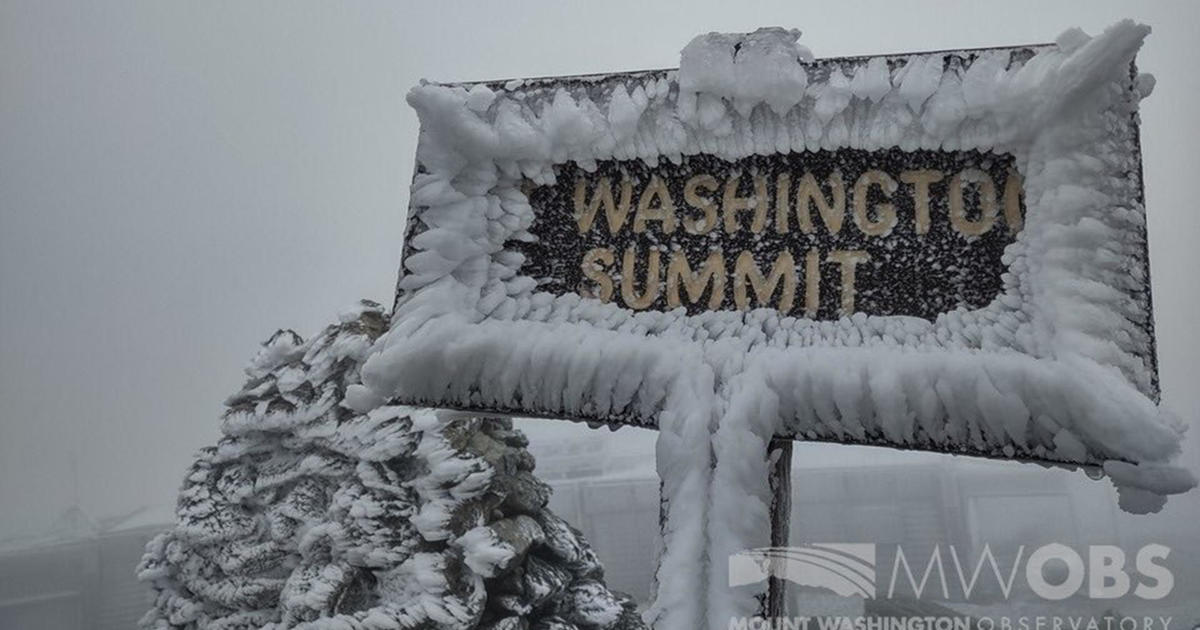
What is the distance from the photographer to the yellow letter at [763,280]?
755mm

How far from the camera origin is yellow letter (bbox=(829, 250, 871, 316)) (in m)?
0.73

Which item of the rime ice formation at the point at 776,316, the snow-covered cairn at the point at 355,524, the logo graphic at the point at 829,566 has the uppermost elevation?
the rime ice formation at the point at 776,316

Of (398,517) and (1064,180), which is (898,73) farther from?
(398,517)

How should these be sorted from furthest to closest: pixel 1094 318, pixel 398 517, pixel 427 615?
pixel 398 517
pixel 427 615
pixel 1094 318

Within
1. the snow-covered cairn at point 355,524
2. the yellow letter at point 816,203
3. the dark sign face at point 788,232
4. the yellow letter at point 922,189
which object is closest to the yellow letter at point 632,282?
the dark sign face at point 788,232

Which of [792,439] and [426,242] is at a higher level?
[426,242]

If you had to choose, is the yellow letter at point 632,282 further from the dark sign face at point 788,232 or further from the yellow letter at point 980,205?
the yellow letter at point 980,205

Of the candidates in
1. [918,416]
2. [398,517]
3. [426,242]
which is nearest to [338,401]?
[398,517]

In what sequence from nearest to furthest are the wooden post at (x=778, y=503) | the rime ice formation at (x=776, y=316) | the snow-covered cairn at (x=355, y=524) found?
the rime ice formation at (x=776, y=316)
the wooden post at (x=778, y=503)
the snow-covered cairn at (x=355, y=524)

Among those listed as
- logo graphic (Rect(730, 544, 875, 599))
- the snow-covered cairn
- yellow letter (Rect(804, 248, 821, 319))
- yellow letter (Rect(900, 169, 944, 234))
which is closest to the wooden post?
logo graphic (Rect(730, 544, 875, 599))

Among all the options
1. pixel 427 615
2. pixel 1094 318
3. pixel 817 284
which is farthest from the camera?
pixel 427 615

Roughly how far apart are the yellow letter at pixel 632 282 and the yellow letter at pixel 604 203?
1.4 inches

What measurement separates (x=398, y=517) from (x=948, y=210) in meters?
1.34

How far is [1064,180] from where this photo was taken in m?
0.65
